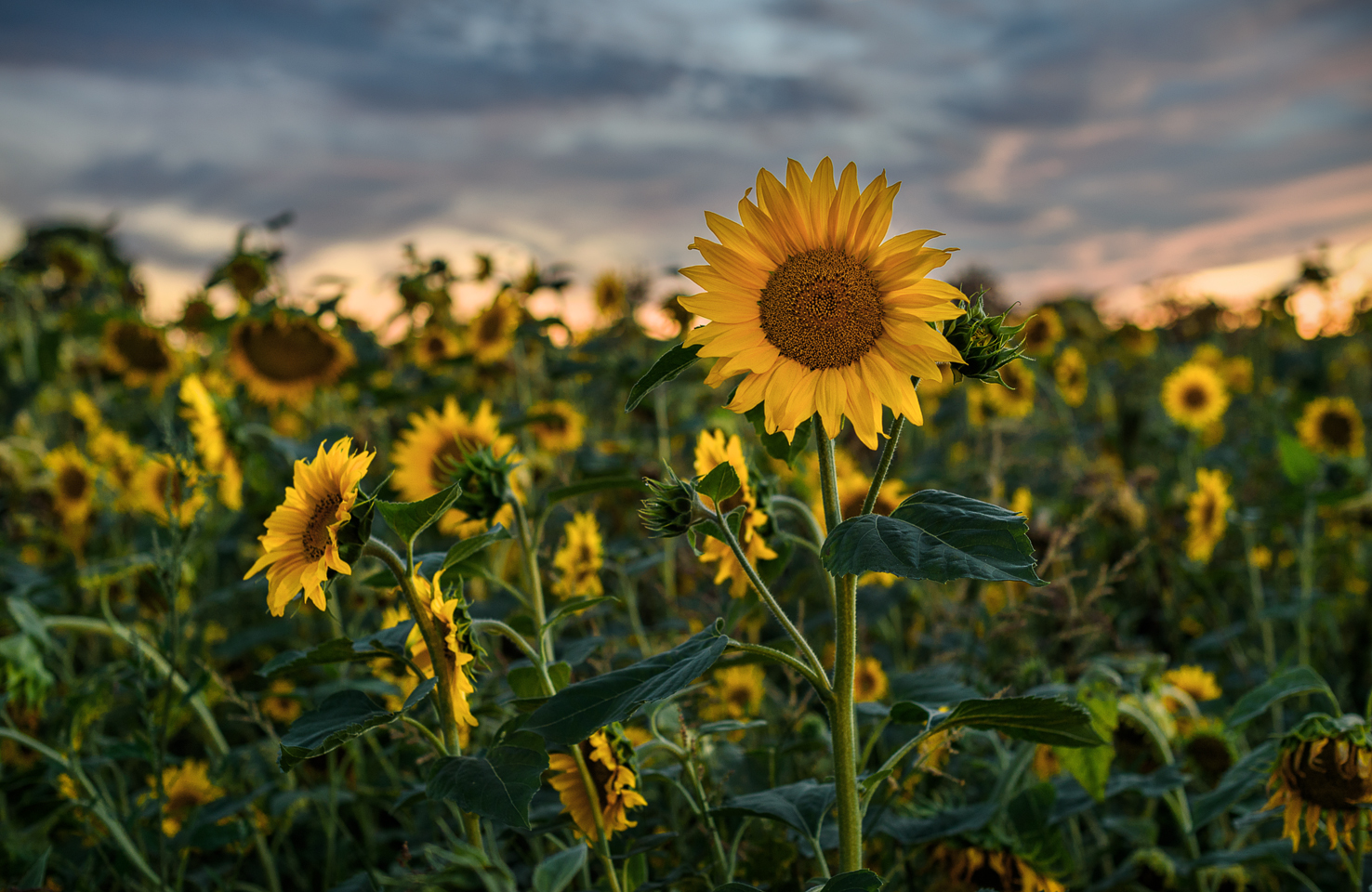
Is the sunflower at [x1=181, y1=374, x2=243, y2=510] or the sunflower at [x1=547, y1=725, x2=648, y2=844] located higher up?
the sunflower at [x1=181, y1=374, x2=243, y2=510]

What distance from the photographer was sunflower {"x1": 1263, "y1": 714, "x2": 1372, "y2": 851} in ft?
3.84

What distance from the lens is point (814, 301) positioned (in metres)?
0.96

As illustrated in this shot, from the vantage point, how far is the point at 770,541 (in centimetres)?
124

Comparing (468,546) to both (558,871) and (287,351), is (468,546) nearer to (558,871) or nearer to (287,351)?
(558,871)

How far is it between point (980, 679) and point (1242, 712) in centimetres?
58

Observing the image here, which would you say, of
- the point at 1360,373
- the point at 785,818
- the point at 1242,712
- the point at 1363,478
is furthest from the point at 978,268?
the point at 785,818

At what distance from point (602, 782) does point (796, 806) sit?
0.24 meters

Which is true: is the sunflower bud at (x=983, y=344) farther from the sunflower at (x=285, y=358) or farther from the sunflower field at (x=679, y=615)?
the sunflower at (x=285, y=358)

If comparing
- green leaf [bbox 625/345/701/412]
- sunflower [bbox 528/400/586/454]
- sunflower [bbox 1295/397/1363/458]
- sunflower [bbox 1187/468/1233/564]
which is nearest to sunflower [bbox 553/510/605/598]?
green leaf [bbox 625/345/701/412]

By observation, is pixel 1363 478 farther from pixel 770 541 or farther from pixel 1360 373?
pixel 1360 373

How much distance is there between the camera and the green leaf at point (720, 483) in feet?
3.09

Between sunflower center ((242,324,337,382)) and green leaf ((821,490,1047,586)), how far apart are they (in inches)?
111

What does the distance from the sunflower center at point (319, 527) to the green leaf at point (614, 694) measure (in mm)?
307

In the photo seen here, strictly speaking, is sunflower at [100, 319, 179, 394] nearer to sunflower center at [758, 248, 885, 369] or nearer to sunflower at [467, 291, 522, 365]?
sunflower at [467, 291, 522, 365]
